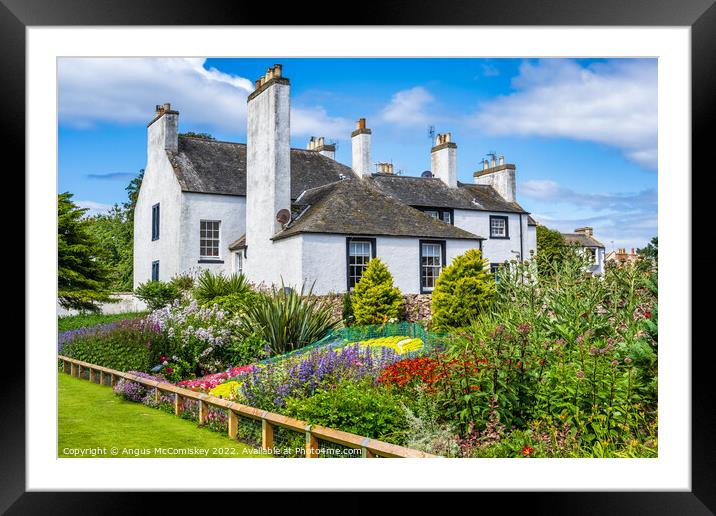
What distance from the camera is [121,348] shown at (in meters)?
8.35

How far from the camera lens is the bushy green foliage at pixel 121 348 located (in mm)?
7893

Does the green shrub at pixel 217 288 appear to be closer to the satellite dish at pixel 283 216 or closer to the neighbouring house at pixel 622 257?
the satellite dish at pixel 283 216

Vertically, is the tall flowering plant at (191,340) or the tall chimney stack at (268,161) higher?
the tall chimney stack at (268,161)

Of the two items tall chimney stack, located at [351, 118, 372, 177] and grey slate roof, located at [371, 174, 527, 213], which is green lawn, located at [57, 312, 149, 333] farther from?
grey slate roof, located at [371, 174, 527, 213]

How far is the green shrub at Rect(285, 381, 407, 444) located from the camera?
17.1ft

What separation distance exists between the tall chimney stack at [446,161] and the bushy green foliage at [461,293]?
26.9ft

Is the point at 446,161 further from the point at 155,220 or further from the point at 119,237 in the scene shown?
the point at 119,237

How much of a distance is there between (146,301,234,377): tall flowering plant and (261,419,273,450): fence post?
9.84 ft

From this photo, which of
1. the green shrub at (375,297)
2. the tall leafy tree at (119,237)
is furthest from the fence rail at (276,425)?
the green shrub at (375,297)

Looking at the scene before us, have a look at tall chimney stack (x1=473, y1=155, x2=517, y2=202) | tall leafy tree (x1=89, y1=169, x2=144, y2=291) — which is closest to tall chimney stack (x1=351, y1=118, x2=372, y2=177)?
tall chimney stack (x1=473, y1=155, x2=517, y2=202)

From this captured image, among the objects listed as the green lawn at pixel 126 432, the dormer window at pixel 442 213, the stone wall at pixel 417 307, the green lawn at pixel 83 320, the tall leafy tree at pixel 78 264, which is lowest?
the green lawn at pixel 126 432
